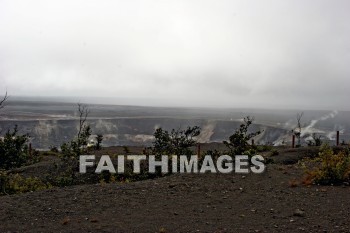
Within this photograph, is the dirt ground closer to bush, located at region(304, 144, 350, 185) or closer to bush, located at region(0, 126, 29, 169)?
bush, located at region(304, 144, 350, 185)

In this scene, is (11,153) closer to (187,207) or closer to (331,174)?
(187,207)

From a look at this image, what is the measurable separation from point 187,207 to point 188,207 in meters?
0.02

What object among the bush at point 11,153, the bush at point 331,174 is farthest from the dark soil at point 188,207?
the bush at point 11,153

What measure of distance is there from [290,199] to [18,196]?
6.67 metres

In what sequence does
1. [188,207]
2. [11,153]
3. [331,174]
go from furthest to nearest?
[11,153] < [331,174] < [188,207]

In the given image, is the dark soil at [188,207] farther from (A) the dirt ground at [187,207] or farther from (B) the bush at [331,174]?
(B) the bush at [331,174]

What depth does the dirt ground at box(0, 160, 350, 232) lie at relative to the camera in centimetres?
775

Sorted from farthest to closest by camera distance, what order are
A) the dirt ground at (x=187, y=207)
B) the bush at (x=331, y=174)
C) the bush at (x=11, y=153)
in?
the bush at (x=11, y=153)
the bush at (x=331, y=174)
the dirt ground at (x=187, y=207)

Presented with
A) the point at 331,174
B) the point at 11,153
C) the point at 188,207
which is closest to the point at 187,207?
the point at 188,207

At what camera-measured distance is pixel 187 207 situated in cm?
893

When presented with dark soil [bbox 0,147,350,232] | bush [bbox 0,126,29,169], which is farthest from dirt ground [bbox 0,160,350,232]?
bush [bbox 0,126,29,169]

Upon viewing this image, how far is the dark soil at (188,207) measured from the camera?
7.75 metres

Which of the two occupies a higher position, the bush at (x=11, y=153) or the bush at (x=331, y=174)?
the bush at (x=331, y=174)

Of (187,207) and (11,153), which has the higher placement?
(187,207)
